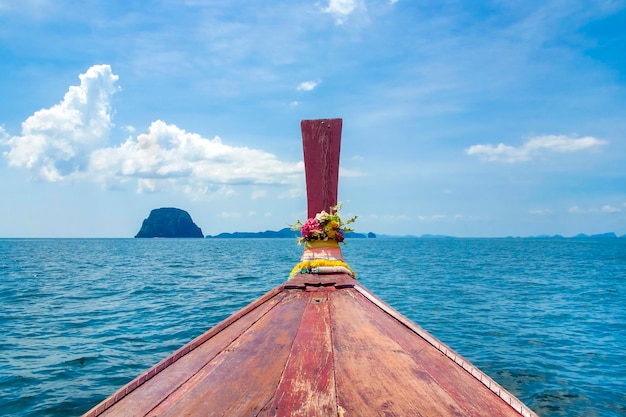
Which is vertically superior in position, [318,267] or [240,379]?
[318,267]

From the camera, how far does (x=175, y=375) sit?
2699 millimetres

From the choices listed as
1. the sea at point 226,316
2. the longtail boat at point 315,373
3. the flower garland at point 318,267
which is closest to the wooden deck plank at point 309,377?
the longtail boat at point 315,373

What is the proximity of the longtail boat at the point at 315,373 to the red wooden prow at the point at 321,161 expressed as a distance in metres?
2.43

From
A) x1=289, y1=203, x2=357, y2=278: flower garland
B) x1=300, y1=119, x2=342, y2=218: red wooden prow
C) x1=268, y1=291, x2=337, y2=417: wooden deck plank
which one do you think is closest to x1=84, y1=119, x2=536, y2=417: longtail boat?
x1=268, y1=291, x2=337, y2=417: wooden deck plank

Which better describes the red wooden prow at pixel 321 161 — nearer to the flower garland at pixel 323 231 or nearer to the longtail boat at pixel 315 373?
the flower garland at pixel 323 231

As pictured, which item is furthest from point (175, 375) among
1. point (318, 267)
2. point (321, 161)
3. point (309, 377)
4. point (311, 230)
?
point (321, 161)

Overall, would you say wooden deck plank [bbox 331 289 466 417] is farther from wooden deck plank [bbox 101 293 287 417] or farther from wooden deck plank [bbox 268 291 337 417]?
wooden deck plank [bbox 101 293 287 417]

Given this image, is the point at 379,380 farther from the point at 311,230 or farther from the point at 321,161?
the point at 321,161

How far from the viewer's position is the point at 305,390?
215 cm

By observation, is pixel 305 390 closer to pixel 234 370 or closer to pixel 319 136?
pixel 234 370

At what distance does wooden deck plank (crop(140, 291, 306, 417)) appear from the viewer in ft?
6.88

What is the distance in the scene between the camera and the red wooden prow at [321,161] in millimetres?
6488

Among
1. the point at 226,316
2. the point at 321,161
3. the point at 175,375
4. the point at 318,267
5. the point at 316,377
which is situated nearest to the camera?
the point at 316,377

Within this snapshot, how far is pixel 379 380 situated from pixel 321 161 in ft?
14.9
